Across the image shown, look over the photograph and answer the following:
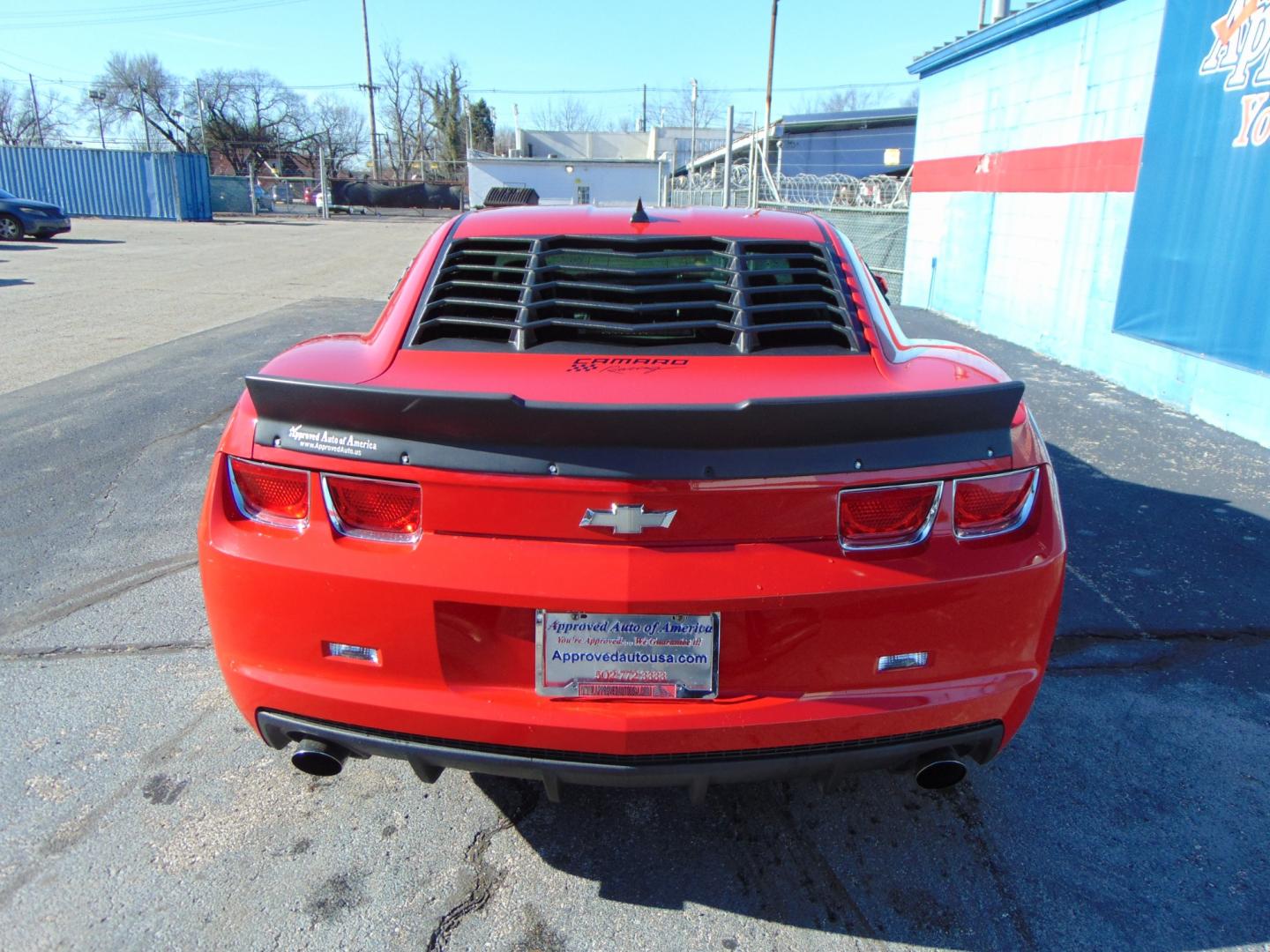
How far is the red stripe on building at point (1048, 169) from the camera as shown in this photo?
8.45 m

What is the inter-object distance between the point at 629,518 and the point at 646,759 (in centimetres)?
56

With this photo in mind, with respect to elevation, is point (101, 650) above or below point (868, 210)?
below

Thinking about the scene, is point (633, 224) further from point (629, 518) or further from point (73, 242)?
point (73, 242)

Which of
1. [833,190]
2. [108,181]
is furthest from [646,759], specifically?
[108,181]

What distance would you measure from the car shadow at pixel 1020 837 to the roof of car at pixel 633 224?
6.14ft

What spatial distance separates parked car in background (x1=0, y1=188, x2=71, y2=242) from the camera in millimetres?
23781

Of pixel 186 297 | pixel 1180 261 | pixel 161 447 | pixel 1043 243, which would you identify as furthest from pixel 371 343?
pixel 186 297

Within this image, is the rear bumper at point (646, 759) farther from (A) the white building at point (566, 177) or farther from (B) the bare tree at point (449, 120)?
(B) the bare tree at point (449, 120)

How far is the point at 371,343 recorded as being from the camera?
271 cm

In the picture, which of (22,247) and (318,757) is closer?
(318,757)

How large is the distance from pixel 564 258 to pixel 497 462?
1.28m

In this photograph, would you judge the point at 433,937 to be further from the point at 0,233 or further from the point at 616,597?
the point at 0,233

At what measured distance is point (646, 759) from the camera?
2.04 meters

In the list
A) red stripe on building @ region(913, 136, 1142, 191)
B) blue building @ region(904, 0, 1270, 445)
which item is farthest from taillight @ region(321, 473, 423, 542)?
red stripe on building @ region(913, 136, 1142, 191)
